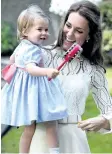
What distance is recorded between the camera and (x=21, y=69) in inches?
79.3

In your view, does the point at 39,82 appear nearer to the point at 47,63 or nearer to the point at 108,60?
the point at 47,63

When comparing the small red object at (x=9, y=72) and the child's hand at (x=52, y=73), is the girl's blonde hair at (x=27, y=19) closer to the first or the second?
the small red object at (x=9, y=72)

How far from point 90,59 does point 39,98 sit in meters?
0.29

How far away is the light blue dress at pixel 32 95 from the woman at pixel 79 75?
0.09 m

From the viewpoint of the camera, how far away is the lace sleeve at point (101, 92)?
2.16 meters

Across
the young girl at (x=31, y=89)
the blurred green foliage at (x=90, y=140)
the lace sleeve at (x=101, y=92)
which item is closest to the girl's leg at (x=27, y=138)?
the young girl at (x=31, y=89)

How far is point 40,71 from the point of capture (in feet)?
6.20

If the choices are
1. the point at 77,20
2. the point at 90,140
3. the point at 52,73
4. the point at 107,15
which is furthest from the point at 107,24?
the point at 52,73

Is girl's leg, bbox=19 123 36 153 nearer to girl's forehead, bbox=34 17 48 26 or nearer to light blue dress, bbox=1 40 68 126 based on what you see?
light blue dress, bbox=1 40 68 126

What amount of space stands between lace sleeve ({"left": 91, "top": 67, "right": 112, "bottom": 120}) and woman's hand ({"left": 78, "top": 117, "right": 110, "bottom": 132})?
0.09ft

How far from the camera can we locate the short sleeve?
6.50 feet

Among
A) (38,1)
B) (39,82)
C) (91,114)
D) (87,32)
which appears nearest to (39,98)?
(39,82)

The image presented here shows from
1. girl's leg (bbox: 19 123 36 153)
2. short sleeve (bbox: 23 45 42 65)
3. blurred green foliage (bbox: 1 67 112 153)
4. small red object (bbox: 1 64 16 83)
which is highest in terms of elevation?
short sleeve (bbox: 23 45 42 65)

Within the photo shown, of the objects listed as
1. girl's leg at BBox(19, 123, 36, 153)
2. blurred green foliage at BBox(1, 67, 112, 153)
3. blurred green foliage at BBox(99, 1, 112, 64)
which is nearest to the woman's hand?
girl's leg at BBox(19, 123, 36, 153)
